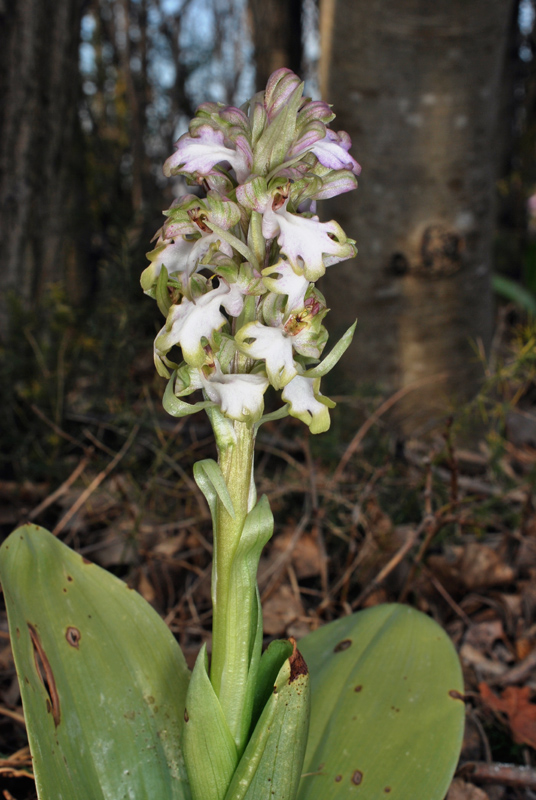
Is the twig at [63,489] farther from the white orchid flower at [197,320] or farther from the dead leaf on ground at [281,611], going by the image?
the white orchid flower at [197,320]

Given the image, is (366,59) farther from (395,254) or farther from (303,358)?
(303,358)

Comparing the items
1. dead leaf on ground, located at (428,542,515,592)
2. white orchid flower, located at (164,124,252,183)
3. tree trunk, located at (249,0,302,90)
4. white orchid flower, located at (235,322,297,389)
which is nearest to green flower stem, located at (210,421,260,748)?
white orchid flower, located at (235,322,297,389)

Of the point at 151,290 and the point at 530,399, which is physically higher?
the point at 151,290

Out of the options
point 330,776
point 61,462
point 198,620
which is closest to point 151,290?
point 330,776

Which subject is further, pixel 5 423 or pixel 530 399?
pixel 530 399

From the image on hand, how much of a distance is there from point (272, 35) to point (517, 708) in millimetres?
4269

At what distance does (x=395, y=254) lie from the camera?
2.60 m

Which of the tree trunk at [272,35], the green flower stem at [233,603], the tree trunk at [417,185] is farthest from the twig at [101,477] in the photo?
the tree trunk at [272,35]

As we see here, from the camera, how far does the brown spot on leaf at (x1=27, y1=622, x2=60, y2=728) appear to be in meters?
1.10

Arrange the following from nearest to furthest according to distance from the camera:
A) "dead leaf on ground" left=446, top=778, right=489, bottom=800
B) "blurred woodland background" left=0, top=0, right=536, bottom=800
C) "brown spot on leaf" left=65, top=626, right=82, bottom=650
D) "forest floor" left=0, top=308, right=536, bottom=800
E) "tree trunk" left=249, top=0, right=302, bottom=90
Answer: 1. "brown spot on leaf" left=65, top=626, right=82, bottom=650
2. "dead leaf on ground" left=446, top=778, right=489, bottom=800
3. "forest floor" left=0, top=308, right=536, bottom=800
4. "blurred woodland background" left=0, top=0, right=536, bottom=800
5. "tree trunk" left=249, top=0, right=302, bottom=90

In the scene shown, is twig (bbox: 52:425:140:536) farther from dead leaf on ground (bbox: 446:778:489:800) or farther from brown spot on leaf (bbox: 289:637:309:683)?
dead leaf on ground (bbox: 446:778:489:800)

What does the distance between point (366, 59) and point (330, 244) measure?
187cm

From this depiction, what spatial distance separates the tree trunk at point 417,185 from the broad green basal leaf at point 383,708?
1266 millimetres

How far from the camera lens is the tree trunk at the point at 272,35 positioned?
4285 millimetres
